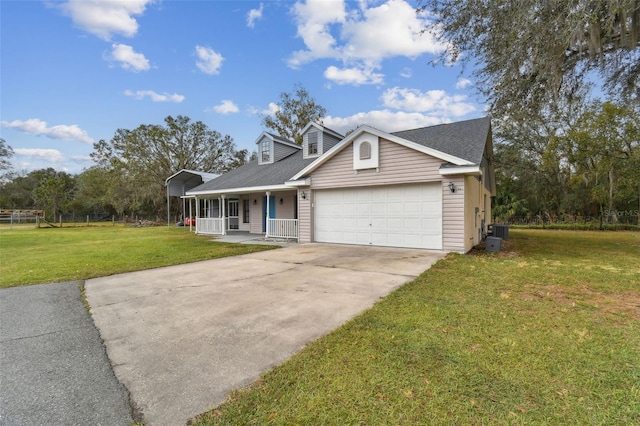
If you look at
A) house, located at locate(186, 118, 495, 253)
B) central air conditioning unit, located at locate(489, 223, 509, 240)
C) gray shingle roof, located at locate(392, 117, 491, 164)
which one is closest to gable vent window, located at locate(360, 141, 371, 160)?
house, located at locate(186, 118, 495, 253)

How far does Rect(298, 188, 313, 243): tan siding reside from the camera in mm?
11891

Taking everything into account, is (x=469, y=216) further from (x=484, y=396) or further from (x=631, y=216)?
(x=631, y=216)

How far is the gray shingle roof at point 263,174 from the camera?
46.2 ft

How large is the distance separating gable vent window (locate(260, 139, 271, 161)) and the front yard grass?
14814 millimetres

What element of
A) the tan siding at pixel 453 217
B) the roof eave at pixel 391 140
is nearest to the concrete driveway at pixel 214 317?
the tan siding at pixel 453 217

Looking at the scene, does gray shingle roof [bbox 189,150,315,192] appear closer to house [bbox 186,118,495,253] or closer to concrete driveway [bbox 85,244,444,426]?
house [bbox 186,118,495,253]

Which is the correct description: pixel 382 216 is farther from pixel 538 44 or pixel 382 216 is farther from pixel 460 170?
pixel 538 44

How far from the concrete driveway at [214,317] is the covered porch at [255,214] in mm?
5812

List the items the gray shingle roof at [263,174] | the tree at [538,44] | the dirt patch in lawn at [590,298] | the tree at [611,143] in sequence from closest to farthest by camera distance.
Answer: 1. the dirt patch in lawn at [590,298]
2. the tree at [538,44]
3. the gray shingle roof at [263,174]
4. the tree at [611,143]

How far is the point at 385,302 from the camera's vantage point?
430cm

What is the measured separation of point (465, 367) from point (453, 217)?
6.89 m

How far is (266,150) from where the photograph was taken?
1806cm

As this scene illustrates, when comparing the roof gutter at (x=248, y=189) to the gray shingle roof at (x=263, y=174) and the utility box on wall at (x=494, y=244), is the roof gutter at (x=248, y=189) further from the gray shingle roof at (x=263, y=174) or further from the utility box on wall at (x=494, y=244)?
the utility box on wall at (x=494, y=244)

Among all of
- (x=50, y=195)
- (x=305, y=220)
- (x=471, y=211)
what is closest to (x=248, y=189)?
(x=305, y=220)
